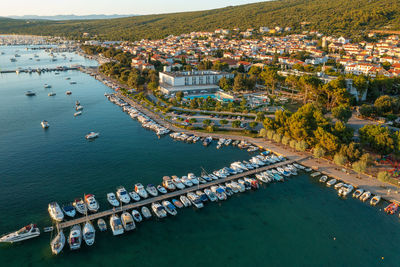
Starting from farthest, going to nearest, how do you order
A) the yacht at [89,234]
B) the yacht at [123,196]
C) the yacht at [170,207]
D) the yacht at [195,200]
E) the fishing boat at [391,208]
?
1. the yacht at [195,200]
2. the yacht at [123,196]
3. the fishing boat at [391,208]
4. the yacht at [170,207]
5. the yacht at [89,234]

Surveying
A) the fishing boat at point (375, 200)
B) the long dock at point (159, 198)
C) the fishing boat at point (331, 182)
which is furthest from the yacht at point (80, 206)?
the fishing boat at point (375, 200)

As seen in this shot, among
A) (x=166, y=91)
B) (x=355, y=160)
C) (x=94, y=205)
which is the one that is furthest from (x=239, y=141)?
(x=166, y=91)

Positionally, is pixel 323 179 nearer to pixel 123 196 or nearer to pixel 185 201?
pixel 185 201

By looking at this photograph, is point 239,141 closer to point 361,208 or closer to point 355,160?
point 355,160

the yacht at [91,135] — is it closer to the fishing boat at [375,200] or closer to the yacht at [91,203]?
the yacht at [91,203]

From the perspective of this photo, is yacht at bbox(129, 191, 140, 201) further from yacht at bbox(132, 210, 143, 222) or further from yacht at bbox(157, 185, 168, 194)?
yacht at bbox(157, 185, 168, 194)

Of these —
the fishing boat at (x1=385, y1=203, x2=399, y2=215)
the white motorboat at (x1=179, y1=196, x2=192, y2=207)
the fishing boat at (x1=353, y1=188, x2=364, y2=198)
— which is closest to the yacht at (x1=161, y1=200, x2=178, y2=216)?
the white motorboat at (x1=179, y1=196, x2=192, y2=207)
